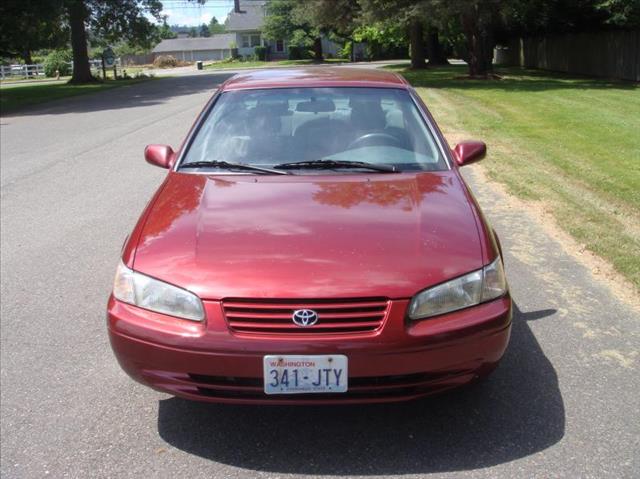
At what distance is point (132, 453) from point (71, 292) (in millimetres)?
2371

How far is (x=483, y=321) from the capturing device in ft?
9.74

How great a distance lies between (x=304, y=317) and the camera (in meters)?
2.83

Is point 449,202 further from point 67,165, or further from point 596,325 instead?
point 67,165

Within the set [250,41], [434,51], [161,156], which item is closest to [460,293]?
[161,156]

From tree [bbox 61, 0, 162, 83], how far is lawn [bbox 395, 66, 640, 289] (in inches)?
881

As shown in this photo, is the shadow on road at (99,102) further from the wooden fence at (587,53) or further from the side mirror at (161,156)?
the side mirror at (161,156)

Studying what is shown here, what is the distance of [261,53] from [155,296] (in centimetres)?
7732

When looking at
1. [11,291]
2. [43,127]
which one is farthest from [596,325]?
[43,127]

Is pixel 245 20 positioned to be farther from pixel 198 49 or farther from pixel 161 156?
pixel 161 156

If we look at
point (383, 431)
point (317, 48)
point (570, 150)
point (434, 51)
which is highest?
point (317, 48)

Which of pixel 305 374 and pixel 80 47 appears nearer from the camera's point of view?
pixel 305 374

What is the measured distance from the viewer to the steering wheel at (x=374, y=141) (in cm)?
433

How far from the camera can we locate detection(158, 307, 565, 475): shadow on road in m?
2.98

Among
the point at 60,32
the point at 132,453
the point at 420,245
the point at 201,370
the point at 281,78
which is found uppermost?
the point at 60,32
